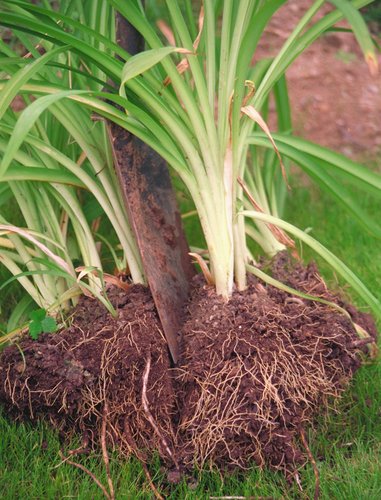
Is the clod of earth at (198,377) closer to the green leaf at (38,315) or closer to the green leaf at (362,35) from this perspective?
the green leaf at (38,315)

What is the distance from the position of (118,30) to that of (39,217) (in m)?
0.50

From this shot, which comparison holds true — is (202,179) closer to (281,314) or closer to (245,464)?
(281,314)

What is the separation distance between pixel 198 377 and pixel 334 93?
7.94 feet

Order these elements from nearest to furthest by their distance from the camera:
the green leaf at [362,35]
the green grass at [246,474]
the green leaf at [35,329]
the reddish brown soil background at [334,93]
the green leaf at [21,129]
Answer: the green leaf at [362,35], the green leaf at [21,129], the green grass at [246,474], the green leaf at [35,329], the reddish brown soil background at [334,93]

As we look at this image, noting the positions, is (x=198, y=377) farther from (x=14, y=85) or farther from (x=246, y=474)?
(x=14, y=85)

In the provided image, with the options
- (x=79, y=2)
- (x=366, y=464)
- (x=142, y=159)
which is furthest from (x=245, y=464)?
(x=79, y=2)

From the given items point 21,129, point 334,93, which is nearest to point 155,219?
point 21,129

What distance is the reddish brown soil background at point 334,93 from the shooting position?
3543mm

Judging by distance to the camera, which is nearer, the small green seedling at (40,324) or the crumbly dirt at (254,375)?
the crumbly dirt at (254,375)

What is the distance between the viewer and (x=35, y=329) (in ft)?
5.88

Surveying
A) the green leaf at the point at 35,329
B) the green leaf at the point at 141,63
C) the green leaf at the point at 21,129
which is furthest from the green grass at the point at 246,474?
the green leaf at the point at 141,63

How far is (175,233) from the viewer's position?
1975 millimetres

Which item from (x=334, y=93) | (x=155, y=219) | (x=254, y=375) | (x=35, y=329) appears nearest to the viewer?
(x=254, y=375)

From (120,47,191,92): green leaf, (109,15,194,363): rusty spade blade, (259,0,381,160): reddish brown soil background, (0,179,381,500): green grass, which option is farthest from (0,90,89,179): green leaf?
(259,0,381,160): reddish brown soil background
